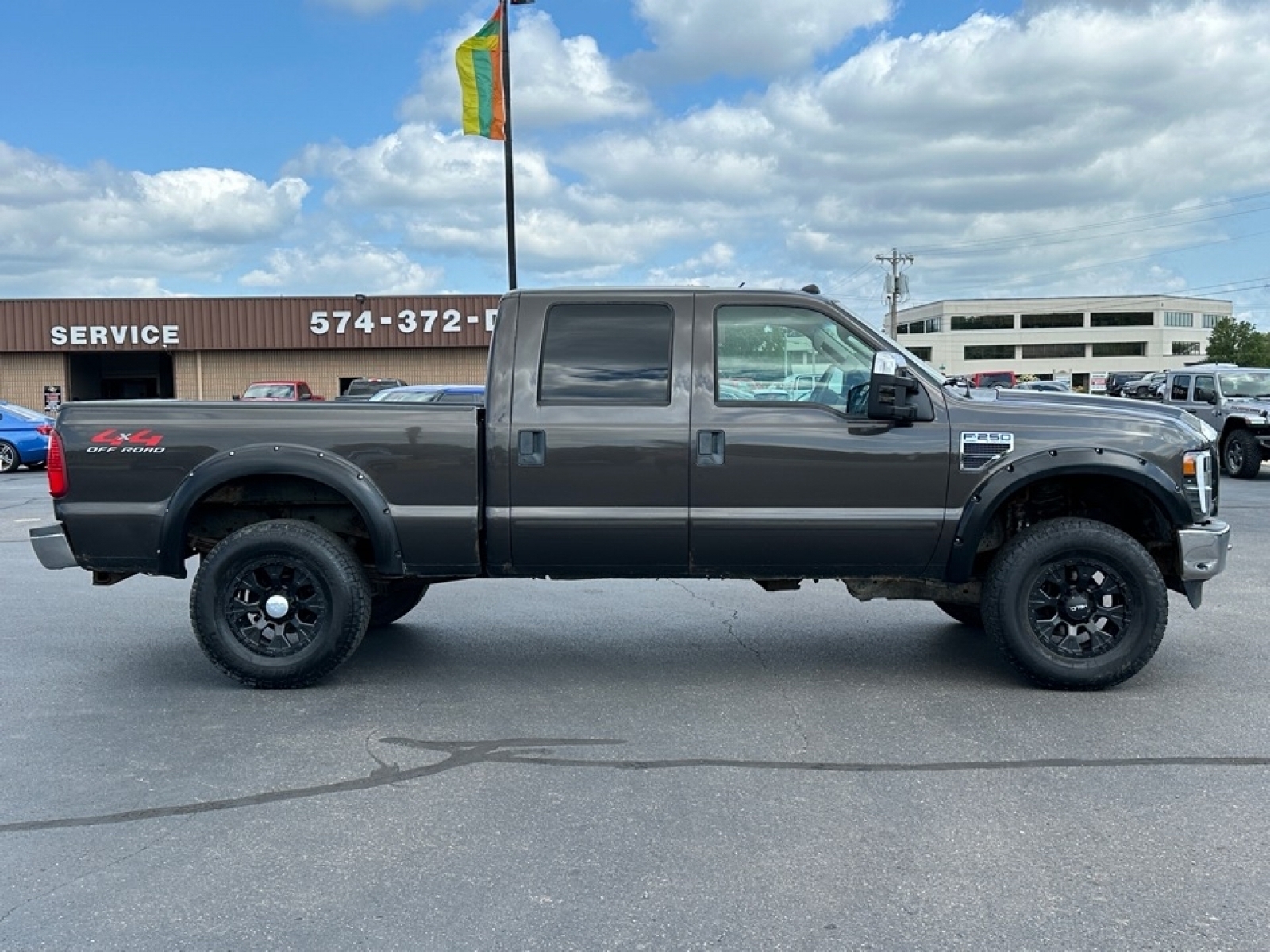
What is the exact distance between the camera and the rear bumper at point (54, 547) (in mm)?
5785

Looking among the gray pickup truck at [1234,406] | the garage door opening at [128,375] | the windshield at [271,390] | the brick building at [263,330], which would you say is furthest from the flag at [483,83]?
the garage door opening at [128,375]

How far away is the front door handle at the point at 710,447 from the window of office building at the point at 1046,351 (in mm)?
119580

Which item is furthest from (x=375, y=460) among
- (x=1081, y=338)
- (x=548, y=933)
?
(x=1081, y=338)

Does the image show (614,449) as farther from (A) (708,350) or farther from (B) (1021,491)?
(B) (1021,491)

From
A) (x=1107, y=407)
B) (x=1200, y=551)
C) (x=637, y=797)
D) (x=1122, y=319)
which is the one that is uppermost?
(x=1122, y=319)

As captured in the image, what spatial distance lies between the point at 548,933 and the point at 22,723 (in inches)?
130

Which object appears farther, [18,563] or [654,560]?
[18,563]

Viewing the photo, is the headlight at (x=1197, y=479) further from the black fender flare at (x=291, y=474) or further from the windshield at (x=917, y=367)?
the black fender flare at (x=291, y=474)

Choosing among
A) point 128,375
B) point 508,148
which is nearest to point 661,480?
point 508,148

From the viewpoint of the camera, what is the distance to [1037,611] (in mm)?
5676

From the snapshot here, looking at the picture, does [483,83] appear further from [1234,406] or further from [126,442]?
[126,442]

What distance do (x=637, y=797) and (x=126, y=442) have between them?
3.26 meters

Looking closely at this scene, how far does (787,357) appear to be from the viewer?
5.70m

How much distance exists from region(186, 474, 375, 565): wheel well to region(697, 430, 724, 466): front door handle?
1.73m
